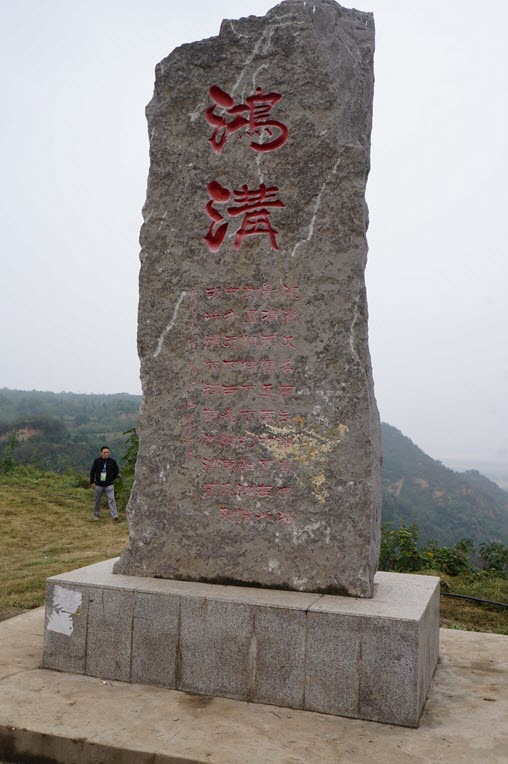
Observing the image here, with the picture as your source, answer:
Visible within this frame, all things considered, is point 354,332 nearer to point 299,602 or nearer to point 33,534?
point 299,602

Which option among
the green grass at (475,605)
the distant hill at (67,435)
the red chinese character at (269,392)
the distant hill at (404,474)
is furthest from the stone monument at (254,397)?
the distant hill at (404,474)

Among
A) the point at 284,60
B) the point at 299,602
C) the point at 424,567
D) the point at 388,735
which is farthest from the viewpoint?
the point at 424,567

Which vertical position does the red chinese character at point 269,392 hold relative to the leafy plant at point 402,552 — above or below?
above

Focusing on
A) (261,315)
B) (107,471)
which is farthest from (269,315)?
(107,471)

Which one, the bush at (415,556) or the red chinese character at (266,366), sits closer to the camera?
the red chinese character at (266,366)

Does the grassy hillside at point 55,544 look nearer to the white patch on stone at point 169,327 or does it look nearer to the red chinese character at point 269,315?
the white patch on stone at point 169,327

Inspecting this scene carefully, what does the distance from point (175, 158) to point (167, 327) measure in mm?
902

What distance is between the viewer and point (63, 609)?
10.7ft

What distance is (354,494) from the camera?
10.2 ft

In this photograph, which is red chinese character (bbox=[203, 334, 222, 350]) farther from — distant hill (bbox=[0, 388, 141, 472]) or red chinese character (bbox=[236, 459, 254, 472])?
distant hill (bbox=[0, 388, 141, 472])

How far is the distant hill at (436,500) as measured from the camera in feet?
53.1

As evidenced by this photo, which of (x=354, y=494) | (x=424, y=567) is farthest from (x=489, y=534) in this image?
(x=354, y=494)

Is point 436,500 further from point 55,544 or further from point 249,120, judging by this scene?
point 249,120

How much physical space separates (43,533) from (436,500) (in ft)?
53.1
